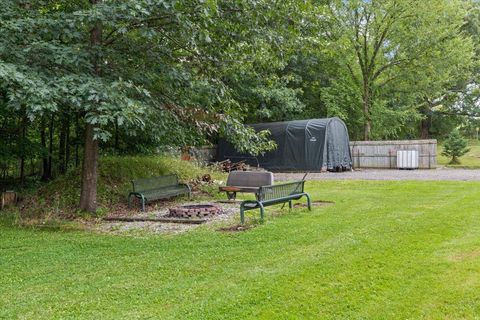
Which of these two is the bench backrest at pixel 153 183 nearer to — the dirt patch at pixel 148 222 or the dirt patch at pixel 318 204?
the dirt patch at pixel 148 222

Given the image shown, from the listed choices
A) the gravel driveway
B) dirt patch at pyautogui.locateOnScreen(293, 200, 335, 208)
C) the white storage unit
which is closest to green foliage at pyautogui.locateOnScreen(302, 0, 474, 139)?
the white storage unit

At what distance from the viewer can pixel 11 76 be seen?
18.9 ft

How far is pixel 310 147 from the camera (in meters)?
19.8

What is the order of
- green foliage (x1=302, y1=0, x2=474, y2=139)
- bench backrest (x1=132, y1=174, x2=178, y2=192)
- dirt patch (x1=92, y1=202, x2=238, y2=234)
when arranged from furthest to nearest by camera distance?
green foliage (x1=302, y1=0, x2=474, y2=139) < bench backrest (x1=132, y1=174, x2=178, y2=192) < dirt patch (x1=92, y1=202, x2=238, y2=234)

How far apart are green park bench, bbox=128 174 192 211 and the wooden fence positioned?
13516 millimetres

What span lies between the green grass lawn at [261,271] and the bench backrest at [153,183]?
2.70 meters

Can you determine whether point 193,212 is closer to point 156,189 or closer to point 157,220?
point 157,220

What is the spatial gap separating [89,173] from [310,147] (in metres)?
12.6

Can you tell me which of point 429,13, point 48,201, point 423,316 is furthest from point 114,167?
point 429,13

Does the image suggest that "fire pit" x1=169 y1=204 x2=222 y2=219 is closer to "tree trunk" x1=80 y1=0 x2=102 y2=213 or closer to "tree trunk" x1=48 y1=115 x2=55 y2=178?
"tree trunk" x1=80 y1=0 x2=102 y2=213

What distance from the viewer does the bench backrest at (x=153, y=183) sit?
9.80 metres

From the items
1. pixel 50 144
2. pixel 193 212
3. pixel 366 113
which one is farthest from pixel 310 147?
pixel 193 212

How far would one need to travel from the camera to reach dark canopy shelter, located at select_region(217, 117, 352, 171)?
19.6m

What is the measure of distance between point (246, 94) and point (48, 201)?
13721 mm
